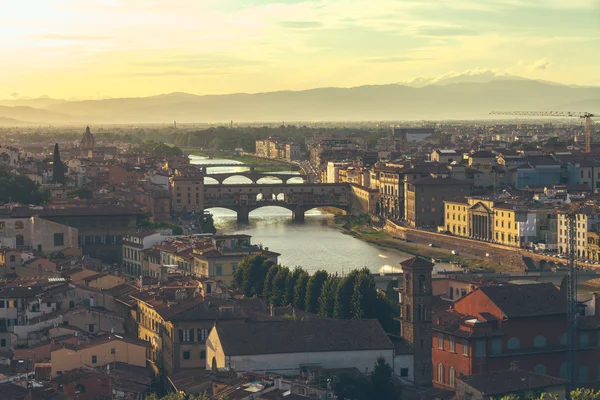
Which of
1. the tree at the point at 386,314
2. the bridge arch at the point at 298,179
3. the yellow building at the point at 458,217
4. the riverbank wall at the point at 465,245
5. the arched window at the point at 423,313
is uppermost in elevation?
the arched window at the point at 423,313

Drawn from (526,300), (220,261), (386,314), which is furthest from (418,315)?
(220,261)

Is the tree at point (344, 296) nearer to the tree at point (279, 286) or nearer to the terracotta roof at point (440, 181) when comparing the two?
the tree at point (279, 286)

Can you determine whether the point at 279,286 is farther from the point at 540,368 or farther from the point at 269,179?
the point at 269,179

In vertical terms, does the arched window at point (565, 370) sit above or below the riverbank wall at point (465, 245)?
above

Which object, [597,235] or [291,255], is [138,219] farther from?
[597,235]

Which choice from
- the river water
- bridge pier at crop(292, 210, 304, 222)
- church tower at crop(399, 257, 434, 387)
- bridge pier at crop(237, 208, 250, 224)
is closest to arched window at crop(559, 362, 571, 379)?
church tower at crop(399, 257, 434, 387)

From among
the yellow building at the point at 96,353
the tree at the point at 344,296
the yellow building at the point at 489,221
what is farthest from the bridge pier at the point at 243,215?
the yellow building at the point at 96,353
